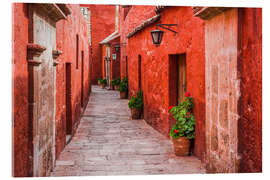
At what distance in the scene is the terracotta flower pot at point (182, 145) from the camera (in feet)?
19.2

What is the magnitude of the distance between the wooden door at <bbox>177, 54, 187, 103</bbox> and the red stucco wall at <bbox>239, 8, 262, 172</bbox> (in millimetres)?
3643

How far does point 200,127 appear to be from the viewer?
221 inches

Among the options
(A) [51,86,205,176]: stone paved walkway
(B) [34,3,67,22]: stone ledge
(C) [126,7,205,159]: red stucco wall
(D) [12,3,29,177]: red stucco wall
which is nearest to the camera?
(D) [12,3,29,177]: red stucco wall

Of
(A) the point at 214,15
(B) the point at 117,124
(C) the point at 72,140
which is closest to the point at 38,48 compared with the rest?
(A) the point at 214,15

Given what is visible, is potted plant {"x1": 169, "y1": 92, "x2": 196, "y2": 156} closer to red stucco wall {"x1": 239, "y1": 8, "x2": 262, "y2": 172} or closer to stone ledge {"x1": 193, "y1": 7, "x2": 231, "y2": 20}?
stone ledge {"x1": 193, "y1": 7, "x2": 231, "y2": 20}

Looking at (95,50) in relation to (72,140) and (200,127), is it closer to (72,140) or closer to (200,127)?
(72,140)

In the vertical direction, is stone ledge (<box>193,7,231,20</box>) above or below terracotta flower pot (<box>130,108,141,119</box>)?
above

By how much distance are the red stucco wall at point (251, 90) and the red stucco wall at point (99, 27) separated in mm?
23775

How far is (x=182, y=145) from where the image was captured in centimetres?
587

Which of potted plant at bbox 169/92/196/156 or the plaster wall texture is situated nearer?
the plaster wall texture

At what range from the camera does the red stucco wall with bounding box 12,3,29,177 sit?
115 inches

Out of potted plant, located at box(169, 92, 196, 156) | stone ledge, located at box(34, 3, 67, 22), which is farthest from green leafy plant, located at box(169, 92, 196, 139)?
stone ledge, located at box(34, 3, 67, 22)

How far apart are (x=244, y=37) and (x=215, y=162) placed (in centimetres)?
162

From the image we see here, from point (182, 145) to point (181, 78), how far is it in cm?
189
